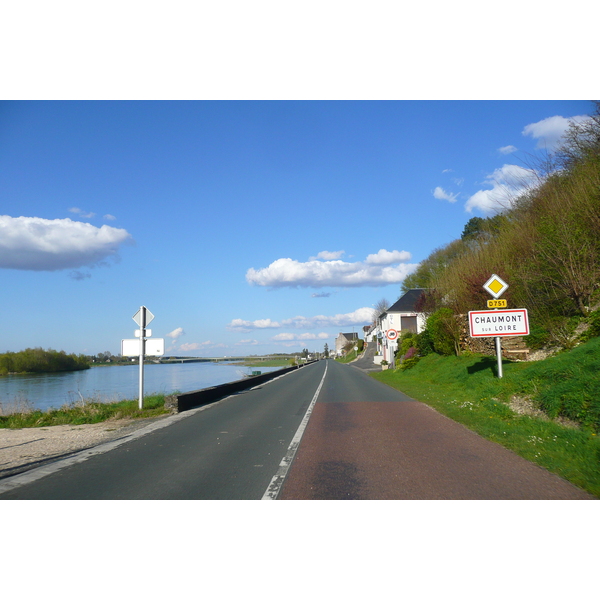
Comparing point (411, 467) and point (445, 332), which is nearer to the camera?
point (411, 467)

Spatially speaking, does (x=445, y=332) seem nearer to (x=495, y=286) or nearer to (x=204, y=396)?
(x=495, y=286)

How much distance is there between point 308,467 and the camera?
626cm

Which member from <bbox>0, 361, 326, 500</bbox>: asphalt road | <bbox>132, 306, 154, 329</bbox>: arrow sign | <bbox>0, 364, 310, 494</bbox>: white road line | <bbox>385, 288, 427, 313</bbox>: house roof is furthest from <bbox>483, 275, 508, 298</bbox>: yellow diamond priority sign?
<bbox>385, 288, 427, 313</bbox>: house roof

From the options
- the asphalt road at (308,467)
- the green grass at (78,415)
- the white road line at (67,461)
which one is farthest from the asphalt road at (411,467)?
the green grass at (78,415)

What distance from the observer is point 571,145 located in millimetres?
17188

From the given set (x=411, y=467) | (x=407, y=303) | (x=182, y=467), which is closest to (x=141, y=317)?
(x=182, y=467)

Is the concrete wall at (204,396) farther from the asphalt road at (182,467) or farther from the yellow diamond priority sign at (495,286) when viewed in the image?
the yellow diamond priority sign at (495,286)

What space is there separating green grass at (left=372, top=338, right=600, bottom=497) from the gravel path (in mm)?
7946

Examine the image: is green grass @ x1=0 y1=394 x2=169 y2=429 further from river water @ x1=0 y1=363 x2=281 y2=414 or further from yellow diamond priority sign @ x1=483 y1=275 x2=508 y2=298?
yellow diamond priority sign @ x1=483 y1=275 x2=508 y2=298

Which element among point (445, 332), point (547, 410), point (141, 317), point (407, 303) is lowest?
point (547, 410)

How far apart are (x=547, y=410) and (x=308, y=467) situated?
17.6 ft

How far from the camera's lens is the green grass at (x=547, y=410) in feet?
19.5

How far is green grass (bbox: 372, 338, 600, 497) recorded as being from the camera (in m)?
5.94

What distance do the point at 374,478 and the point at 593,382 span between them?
5071mm
